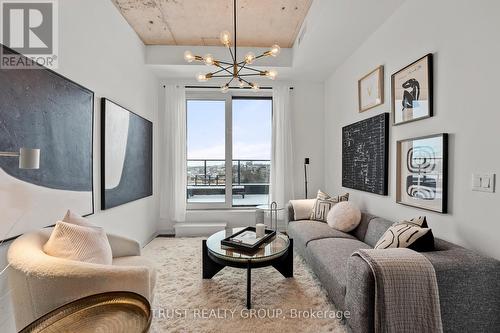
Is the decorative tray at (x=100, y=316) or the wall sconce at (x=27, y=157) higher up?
the wall sconce at (x=27, y=157)

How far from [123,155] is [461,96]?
10.9 ft

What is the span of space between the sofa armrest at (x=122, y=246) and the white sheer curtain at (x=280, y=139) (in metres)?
2.62

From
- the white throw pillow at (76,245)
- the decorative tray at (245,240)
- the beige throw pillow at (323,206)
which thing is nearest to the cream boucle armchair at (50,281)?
the white throw pillow at (76,245)

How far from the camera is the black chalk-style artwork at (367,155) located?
8.86 ft

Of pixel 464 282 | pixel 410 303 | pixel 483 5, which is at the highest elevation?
pixel 483 5

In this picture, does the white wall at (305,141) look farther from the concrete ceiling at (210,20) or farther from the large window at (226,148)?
the concrete ceiling at (210,20)

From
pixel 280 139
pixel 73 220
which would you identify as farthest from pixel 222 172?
pixel 73 220

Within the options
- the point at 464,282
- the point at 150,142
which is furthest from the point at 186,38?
the point at 464,282

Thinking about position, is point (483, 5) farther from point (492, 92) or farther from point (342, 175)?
point (342, 175)

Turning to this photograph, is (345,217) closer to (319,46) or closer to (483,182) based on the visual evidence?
(483,182)

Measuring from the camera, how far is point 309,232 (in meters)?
2.92

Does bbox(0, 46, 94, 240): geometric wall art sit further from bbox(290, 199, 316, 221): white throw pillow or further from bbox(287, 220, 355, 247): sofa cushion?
bbox(290, 199, 316, 221): white throw pillow

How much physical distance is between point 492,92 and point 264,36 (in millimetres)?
2804

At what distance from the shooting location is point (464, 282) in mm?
1438
